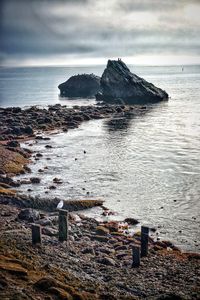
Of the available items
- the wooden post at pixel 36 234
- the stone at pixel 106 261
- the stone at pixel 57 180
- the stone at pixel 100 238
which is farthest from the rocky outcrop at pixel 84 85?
the stone at pixel 106 261

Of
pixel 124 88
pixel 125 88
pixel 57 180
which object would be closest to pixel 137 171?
pixel 57 180

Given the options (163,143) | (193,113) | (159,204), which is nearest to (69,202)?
(159,204)

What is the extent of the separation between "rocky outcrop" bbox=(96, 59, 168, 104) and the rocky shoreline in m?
92.9

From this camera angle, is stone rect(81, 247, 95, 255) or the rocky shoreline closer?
the rocky shoreline

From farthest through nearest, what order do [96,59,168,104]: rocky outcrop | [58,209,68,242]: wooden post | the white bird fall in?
1. [96,59,168,104]: rocky outcrop
2. the white bird
3. [58,209,68,242]: wooden post

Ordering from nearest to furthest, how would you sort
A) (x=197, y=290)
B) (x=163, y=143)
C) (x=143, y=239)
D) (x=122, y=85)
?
(x=197, y=290) → (x=143, y=239) → (x=163, y=143) → (x=122, y=85)

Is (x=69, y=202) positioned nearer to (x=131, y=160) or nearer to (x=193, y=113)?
(x=131, y=160)

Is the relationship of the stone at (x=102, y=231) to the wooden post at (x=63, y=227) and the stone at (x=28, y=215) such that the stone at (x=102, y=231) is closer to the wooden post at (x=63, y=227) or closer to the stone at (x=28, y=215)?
the wooden post at (x=63, y=227)

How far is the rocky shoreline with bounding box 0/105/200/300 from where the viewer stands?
61.9ft

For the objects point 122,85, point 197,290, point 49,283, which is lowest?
point 197,290

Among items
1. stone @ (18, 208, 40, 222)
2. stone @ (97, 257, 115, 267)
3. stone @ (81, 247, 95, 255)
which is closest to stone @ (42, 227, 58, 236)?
stone @ (18, 208, 40, 222)

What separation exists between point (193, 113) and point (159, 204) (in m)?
69.9

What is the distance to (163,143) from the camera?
215 ft

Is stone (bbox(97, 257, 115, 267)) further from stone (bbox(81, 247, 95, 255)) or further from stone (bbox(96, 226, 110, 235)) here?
stone (bbox(96, 226, 110, 235))
